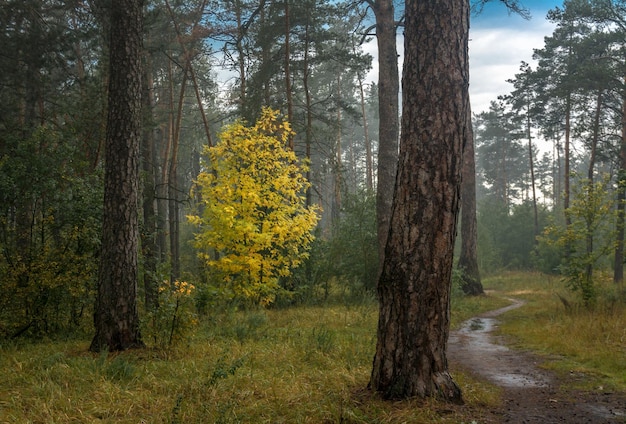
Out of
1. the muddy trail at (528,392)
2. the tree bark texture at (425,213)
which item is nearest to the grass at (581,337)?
the muddy trail at (528,392)

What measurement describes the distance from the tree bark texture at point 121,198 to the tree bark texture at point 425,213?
4125 mm

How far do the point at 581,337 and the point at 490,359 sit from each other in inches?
86.5

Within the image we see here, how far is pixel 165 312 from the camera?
7090 mm

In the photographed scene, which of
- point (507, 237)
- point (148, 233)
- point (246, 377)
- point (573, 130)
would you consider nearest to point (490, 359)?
point (246, 377)

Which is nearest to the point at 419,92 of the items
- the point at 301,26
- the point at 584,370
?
the point at 584,370

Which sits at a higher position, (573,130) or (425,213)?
(573,130)

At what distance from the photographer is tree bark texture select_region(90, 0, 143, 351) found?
6793 mm

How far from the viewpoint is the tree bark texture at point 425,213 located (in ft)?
13.8

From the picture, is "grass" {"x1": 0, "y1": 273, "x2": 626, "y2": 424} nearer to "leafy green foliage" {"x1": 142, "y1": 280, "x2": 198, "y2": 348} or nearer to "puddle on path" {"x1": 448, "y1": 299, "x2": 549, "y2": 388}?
"leafy green foliage" {"x1": 142, "y1": 280, "x2": 198, "y2": 348}

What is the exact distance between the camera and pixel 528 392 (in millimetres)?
5371

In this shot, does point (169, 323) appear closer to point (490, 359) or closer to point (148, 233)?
point (148, 233)

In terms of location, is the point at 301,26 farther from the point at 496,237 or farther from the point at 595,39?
the point at 496,237

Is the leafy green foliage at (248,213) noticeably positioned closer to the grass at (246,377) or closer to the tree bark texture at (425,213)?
the grass at (246,377)

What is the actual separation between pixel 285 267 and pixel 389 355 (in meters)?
8.59
